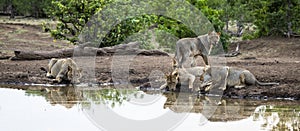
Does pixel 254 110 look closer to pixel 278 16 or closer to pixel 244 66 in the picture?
pixel 244 66

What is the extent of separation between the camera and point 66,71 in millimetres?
16281

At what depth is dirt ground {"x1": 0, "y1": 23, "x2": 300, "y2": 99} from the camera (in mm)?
14320

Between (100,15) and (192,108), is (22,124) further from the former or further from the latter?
(100,15)

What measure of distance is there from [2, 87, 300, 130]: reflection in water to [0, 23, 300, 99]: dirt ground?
0.88 m

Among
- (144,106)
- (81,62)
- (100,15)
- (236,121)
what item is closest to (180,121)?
(236,121)

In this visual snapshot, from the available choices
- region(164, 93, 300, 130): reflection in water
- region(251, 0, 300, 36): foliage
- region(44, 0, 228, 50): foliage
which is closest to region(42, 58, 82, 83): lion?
region(164, 93, 300, 130): reflection in water

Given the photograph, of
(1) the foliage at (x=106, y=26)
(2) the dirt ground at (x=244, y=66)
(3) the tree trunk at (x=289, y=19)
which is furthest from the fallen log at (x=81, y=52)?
(3) the tree trunk at (x=289, y=19)

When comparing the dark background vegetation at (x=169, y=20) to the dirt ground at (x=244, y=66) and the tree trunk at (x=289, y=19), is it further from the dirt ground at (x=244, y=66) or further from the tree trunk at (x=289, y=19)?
the dirt ground at (x=244, y=66)

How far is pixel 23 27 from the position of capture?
3469 centimetres

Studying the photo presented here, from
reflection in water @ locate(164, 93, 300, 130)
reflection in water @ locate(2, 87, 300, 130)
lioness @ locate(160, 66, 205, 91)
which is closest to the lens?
reflection in water @ locate(164, 93, 300, 130)

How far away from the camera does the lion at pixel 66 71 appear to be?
16266mm

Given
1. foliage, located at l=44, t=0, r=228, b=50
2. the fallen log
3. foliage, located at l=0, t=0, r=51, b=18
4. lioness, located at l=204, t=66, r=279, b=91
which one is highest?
foliage, located at l=0, t=0, r=51, b=18

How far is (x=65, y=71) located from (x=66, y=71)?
0.03 meters

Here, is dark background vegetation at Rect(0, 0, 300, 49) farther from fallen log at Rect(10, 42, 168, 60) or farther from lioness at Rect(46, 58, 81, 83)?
lioness at Rect(46, 58, 81, 83)
